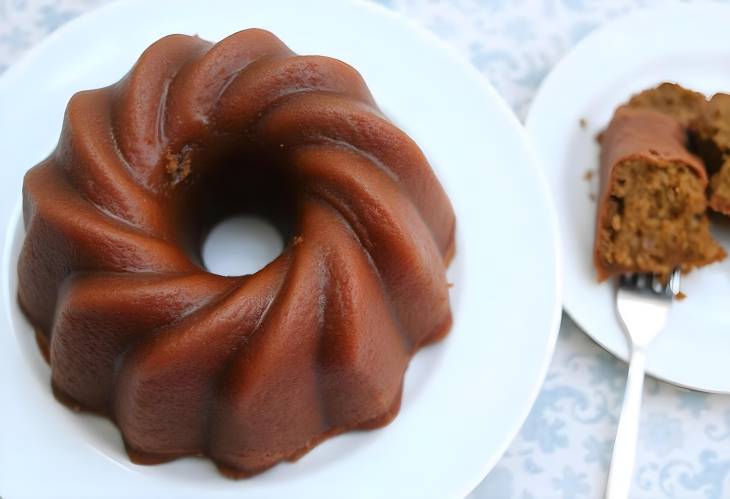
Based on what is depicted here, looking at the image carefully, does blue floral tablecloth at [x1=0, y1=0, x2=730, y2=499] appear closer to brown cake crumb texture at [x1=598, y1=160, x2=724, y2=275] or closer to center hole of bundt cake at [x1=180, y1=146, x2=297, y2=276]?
brown cake crumb texture at [x1=598, y1=160, x2=724, y2=275]

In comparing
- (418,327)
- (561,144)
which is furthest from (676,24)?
(418,327)

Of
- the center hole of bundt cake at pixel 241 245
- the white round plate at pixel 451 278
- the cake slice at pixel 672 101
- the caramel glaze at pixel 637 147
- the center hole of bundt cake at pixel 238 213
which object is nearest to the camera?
the white round plate at pixel 451 278

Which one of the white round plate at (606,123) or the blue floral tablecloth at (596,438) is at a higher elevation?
the white round plate at (606,123)

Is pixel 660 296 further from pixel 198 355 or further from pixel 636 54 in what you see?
pixel 198 355

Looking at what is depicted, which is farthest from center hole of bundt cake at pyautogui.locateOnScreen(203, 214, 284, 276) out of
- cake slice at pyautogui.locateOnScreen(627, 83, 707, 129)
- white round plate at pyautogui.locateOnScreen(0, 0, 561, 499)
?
cake slice at pyautogui.locateOnScreen(627, 83, 707, 129)

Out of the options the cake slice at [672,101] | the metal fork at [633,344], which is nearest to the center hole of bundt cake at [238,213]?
the metal fork at [633,344]

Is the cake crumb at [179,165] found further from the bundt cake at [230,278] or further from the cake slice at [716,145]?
the cake slice at [716,145]

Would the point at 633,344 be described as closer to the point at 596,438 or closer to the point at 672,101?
the point at 596,438

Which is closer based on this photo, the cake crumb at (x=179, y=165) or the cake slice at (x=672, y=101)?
the cake crumb at (x=179, y=165)

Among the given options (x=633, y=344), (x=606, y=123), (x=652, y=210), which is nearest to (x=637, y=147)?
(x=652, y=210)
